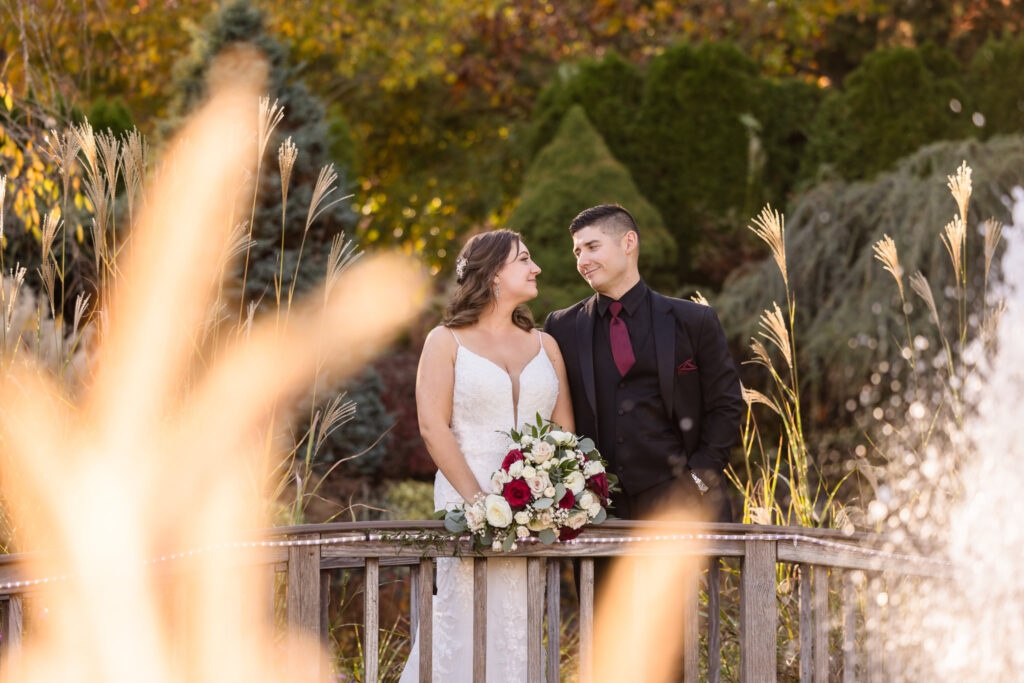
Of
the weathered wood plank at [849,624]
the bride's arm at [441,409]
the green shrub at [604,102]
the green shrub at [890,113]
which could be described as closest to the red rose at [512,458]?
the bride's arm at [441,409]

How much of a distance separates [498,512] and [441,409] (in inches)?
25.4

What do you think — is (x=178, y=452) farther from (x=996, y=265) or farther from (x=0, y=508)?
(x=996, y=265)

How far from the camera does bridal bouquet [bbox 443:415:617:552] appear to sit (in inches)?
117

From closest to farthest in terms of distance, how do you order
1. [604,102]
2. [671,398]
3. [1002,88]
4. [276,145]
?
[671,398]
[276,145]
[1002,88]
[604,102]

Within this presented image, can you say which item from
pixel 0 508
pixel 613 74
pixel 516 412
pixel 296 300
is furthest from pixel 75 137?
pixel 613 74

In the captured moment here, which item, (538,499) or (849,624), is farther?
(849,624)

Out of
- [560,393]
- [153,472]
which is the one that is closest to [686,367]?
[560,393]

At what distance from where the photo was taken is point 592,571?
3.13 metres

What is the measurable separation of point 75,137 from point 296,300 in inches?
170

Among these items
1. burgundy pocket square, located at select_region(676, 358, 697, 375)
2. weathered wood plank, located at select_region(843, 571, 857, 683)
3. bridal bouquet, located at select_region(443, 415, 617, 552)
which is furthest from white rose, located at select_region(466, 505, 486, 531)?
weathered wood plank, located at select_region(843, 571, 857, 683)

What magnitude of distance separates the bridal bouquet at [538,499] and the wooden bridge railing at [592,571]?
0.25 ft

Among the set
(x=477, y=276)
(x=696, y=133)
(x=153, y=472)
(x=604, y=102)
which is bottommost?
(x=153, y=472)

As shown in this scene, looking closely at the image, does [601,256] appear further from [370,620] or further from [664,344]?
[370,620]

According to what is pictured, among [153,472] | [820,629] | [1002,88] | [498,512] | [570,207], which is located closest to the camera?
[498,512]
